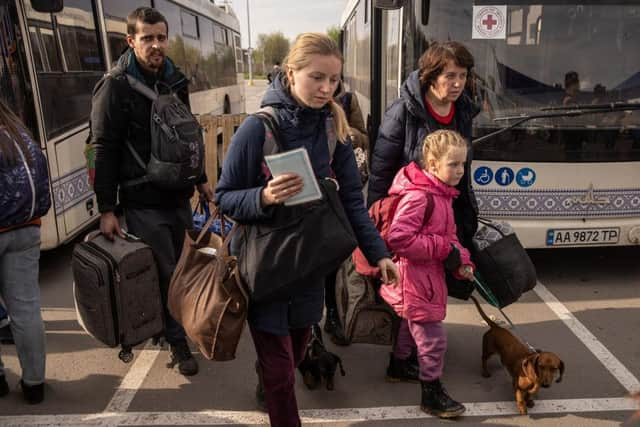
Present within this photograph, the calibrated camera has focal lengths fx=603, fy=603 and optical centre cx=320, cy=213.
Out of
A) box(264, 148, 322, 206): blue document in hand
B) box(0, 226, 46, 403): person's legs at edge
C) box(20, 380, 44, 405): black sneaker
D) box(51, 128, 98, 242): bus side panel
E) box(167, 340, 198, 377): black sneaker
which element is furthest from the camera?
box(51, 128, 98, 242): bus side panel

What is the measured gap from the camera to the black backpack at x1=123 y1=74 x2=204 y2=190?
3156 mm

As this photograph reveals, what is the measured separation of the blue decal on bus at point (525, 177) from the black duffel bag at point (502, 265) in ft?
5.06

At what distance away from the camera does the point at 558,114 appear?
4.72 meters

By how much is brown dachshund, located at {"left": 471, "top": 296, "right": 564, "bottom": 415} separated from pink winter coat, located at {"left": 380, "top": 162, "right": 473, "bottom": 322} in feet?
1.82

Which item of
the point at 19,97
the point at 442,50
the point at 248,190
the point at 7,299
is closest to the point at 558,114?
the point at 442,50

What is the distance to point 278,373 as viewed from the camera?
8.09ft

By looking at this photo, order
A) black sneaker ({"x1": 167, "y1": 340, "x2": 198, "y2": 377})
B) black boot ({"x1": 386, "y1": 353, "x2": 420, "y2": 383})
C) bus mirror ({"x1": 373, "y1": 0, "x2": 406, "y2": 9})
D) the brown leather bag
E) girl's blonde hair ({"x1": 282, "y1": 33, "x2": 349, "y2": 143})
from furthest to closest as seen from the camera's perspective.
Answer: bus mirror ({"x1": 373, "y1": 0, "x2": 406, "y2": 9}), black sneaker ({"x1": 167, "y1": 340, "x2": 198, "y2": 377}), black boot ({"x1": 386, "y1": 353, "x2": 420, "y2": 383}), the brown leather bag, girl's blonde hair ({"x1": 282, "y1": 33, "x2": 349, "y2": 143})

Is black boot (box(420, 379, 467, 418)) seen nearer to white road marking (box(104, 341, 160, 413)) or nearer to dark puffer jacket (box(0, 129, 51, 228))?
white road marking (box(104, 341, 160, 413))

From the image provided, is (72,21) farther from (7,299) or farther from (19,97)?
(7,299)

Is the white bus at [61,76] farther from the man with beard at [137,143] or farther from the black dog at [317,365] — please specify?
the black dog at [317,365]

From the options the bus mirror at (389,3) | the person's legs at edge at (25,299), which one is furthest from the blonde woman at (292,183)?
the bus mirror at (389,3)

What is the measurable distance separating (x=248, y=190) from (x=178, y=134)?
1098 millimetres

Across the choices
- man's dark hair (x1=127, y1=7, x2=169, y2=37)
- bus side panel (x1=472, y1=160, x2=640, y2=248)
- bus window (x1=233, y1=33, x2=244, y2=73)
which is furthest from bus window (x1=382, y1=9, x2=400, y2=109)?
bus window (x1=233, y1=33, x2=244, y2=73)

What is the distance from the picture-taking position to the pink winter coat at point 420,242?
2.89 meters
